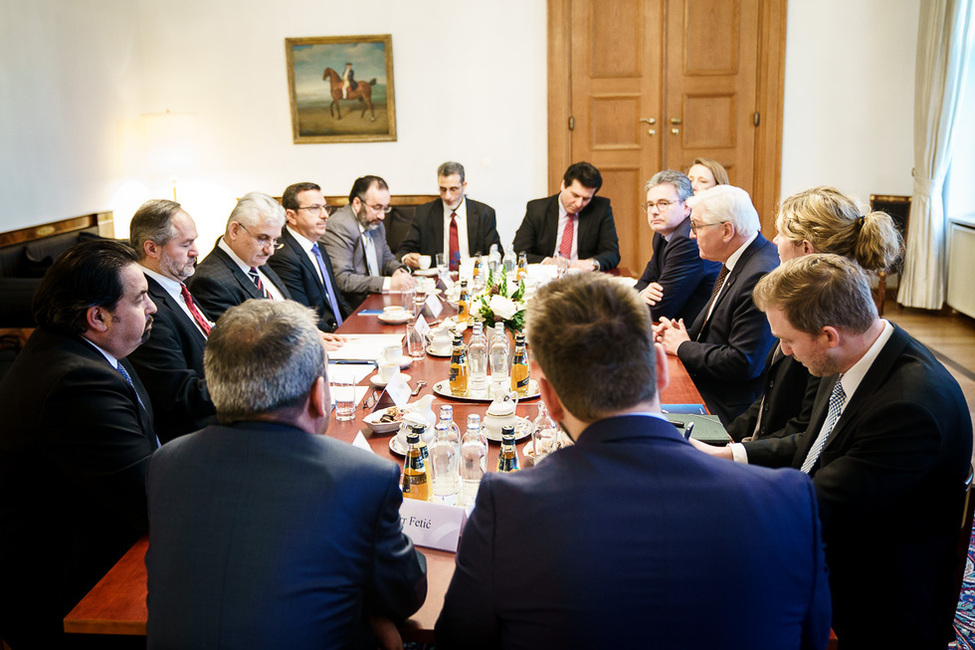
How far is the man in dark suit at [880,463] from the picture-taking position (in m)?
1.73

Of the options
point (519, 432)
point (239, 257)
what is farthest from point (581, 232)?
point (519, 432)

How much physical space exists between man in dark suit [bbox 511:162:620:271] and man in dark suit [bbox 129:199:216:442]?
9.64 feet

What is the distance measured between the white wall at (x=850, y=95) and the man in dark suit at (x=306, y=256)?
14.2 ft

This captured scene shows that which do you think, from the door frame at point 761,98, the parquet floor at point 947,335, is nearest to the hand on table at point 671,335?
the parquet floor at point 947,335

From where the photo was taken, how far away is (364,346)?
134 inches

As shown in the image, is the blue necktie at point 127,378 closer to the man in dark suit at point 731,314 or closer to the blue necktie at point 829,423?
the blue necktie at point 829,423

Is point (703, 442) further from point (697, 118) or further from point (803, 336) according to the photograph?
point (697, 118)

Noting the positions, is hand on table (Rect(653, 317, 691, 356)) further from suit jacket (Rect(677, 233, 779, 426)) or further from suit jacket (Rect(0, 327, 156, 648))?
suit jacket (Rect(0, 327, 156, 648))

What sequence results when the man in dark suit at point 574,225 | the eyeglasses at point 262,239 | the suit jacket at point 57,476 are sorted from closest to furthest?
the suit jacket at point 57,476 → the eyeglasses at point 262,239 → the man in dark suit at point 574,225

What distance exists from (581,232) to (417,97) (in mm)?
2302

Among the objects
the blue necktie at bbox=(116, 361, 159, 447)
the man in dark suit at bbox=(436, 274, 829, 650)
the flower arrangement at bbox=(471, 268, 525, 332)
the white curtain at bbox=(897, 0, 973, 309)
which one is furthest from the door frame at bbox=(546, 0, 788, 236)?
the man in dark suit at bbox=(436, 274, 829, 650)

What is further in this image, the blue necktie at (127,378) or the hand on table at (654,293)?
the hand on table at (654,293)

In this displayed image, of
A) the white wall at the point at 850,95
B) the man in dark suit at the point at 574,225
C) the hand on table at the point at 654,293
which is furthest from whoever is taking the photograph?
the white wall at the point at 850,95

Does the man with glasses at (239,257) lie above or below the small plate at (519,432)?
above
